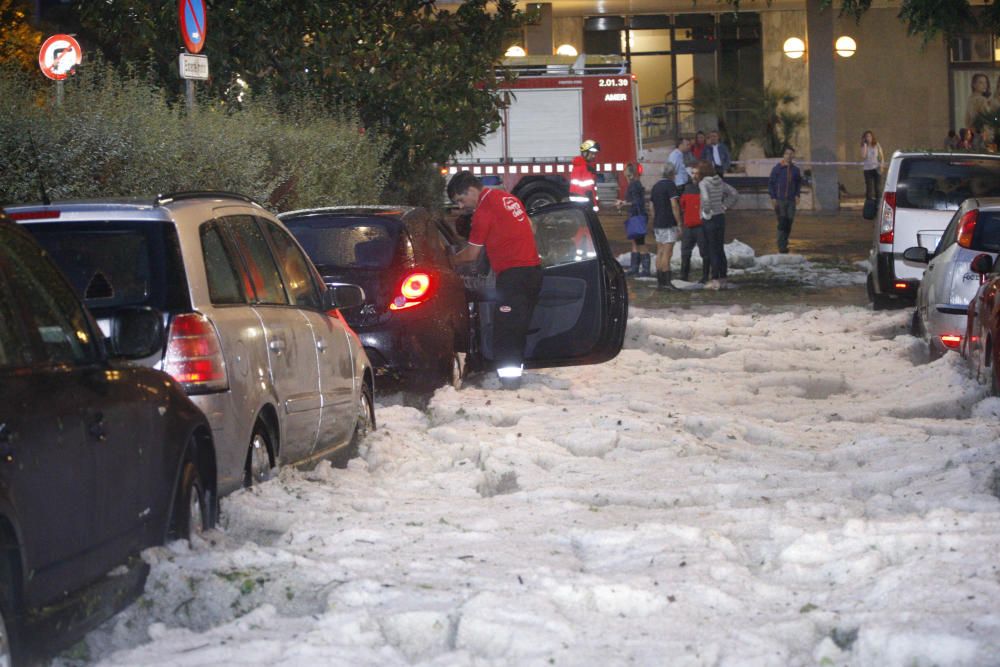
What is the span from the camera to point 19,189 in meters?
9.83

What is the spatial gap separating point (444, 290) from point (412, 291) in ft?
1.37

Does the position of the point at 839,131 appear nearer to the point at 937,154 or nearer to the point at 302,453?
the point at 937,154

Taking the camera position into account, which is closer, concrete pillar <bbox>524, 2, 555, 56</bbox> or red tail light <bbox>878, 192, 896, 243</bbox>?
red tail light <bbox>878, 192, 896, 243</bbox>

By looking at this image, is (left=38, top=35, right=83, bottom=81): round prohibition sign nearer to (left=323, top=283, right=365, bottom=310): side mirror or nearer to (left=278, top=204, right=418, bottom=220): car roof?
(left=278, top=204, right=418, bottom=220): car roof

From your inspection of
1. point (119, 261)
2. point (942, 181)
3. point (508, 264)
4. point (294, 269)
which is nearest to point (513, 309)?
point (508, 264)

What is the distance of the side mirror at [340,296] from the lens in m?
8.26

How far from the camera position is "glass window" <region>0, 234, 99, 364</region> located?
14.9 ft

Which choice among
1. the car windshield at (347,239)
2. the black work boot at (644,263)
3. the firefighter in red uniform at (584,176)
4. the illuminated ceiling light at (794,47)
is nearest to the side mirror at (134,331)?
the car windshield at (347,239)

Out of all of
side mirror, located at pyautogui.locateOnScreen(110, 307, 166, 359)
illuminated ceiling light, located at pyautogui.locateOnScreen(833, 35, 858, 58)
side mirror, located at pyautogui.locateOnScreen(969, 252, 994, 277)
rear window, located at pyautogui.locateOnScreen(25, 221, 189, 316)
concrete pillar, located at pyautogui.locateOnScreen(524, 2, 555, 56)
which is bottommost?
side mirror, located at pyautogui.locateOnScreen(969, 252, 994, 277)

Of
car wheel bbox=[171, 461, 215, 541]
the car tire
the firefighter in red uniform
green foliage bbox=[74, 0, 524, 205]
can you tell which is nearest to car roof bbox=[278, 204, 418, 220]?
the car tire

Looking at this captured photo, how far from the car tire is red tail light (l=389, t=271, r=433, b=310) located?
1.15 meters

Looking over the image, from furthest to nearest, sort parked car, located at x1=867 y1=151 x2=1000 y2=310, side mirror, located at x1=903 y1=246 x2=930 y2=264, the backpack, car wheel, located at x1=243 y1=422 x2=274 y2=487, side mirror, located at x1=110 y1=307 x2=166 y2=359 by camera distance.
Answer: the backpack → parked car, located at x1=867 y1=151 x2=1000 y2=310 → side mirror, located at x1=903 y1=246 x2=930 y2=264 → car wheel, located at x1=243 y1=422 x2=274 y2=487 → side mirror, located at x1=110 y1=307 x2=166 y2=359

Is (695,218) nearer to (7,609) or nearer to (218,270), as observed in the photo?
(218,270)

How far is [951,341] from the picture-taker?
12070 millimetres
